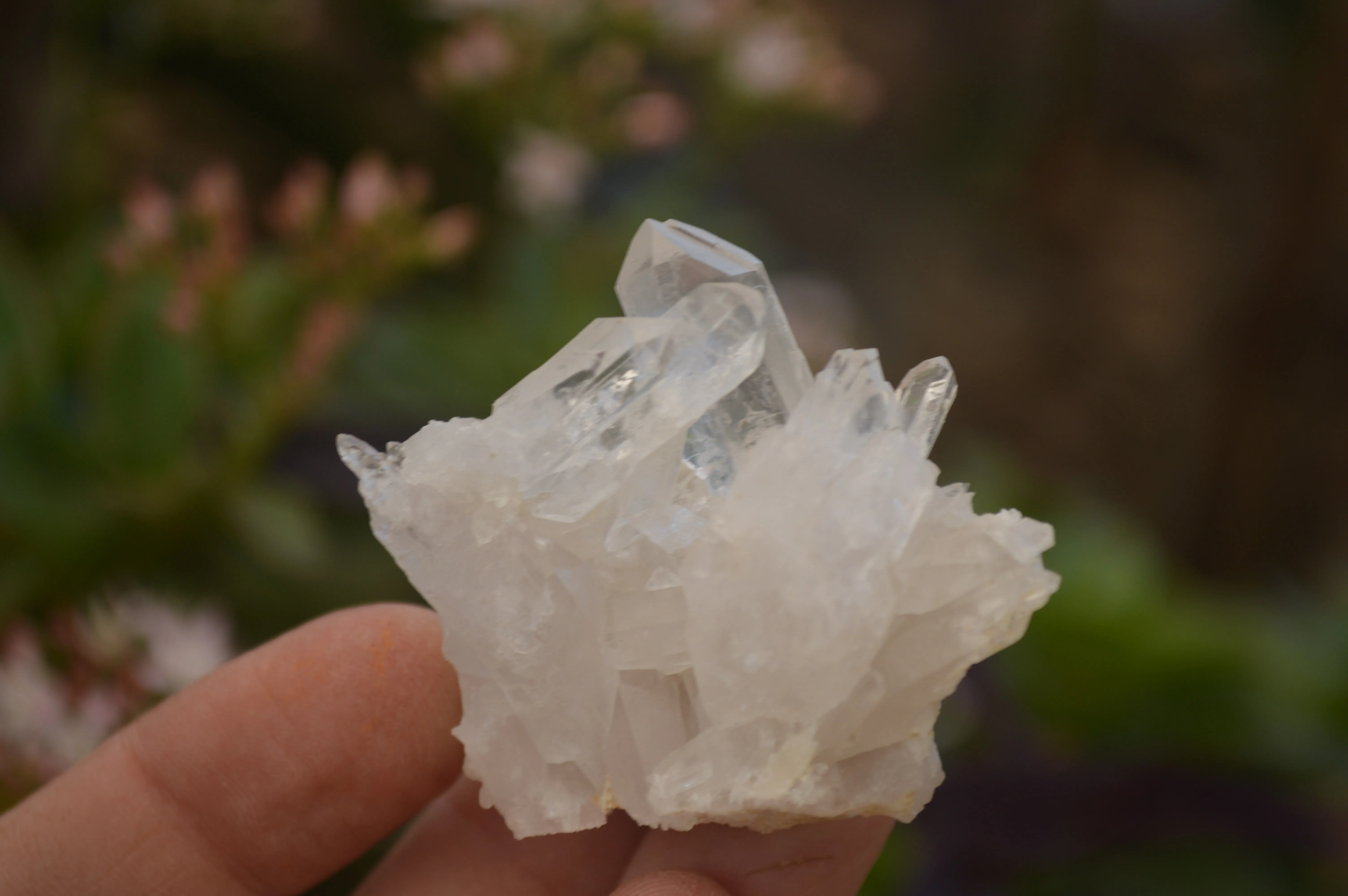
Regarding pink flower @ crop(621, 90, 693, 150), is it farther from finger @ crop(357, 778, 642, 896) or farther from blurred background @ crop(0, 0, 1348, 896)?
finger @ crop(357, 778, 642, 896)

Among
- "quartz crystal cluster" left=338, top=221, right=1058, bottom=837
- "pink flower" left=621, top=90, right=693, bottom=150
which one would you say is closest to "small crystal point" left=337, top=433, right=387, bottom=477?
"quartz crystal cluster" left=338, top=221, right=1058, bottom=837

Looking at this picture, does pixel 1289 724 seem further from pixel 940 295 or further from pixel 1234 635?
pixel 940 295

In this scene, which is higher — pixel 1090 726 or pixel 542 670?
pixel 542 670

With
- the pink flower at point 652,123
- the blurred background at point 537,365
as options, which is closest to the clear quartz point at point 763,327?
the blurred background at point 537,365

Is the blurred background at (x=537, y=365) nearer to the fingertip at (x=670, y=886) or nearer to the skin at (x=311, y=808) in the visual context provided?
the skin at (x=311, y=808)

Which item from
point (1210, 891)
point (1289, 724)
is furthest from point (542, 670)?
point (1289, 724)

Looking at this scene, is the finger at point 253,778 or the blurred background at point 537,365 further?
the blurred background at point 537,365
